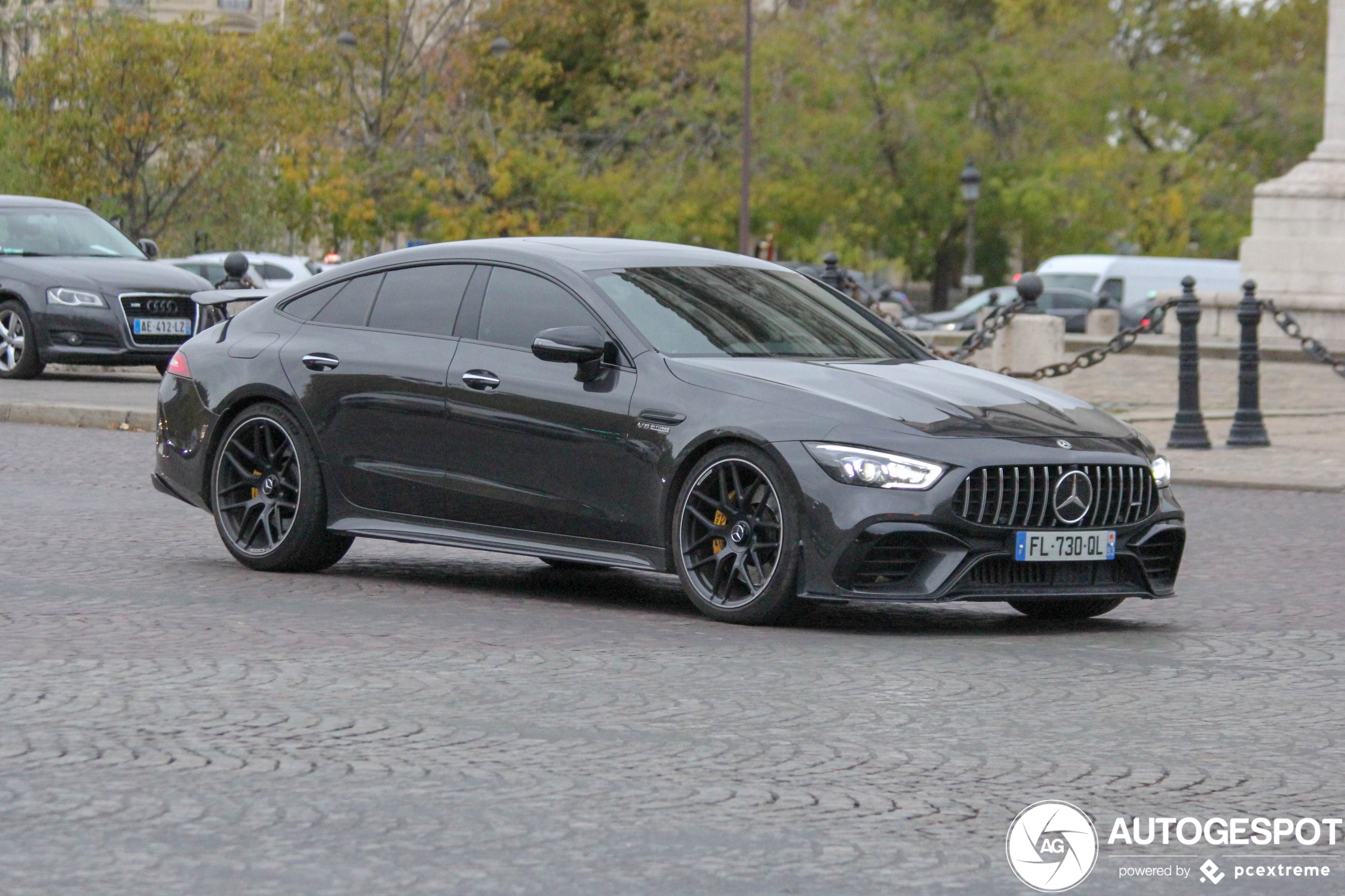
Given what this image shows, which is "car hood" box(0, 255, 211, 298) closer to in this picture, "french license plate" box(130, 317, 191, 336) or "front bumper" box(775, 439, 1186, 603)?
"french license plate" box(130, 317, 191, 336)

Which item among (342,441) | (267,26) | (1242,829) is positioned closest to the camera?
(1242,829)

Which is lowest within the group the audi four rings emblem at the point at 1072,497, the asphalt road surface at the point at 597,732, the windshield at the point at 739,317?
the asphalt road surface at the point at 597,732

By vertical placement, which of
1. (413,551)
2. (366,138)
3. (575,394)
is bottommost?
(413,551)

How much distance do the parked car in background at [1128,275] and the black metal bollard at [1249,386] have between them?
32378mm

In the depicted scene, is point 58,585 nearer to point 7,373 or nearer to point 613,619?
point 613,619

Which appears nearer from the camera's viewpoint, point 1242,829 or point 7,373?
point 1242,829

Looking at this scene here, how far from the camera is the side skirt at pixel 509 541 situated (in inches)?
338

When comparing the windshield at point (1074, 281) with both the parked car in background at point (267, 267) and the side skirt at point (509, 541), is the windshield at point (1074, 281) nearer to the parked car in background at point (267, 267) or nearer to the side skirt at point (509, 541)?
the parked car in background at point (267, 267)

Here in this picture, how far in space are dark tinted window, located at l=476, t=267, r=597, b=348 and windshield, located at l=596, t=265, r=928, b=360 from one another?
0.16 m

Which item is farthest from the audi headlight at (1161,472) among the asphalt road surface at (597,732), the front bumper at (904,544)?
the front bumper at (904,544)

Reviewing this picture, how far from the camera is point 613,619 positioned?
27.9 feet

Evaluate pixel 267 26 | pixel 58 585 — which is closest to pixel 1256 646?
pixel 58 585

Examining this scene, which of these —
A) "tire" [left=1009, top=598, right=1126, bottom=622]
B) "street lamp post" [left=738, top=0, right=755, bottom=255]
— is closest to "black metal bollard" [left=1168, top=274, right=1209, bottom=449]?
"tire" [left=1009, top=598, right=1126, bottom=622]

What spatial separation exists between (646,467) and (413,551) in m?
2.51
